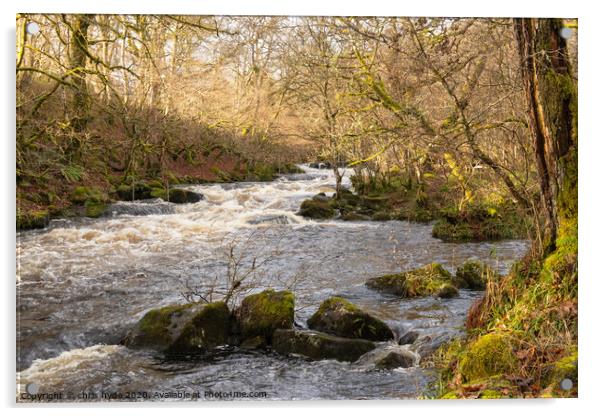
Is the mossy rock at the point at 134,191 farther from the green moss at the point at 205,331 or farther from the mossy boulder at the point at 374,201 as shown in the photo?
the mossy boulder at the point at 374,201

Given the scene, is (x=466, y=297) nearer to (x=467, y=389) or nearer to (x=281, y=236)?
(x=467, y=389)

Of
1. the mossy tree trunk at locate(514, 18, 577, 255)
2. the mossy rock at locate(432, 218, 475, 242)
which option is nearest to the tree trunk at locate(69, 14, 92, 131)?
the mossy tree trunk at locate(514, 18, 577, 255)

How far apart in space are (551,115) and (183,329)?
325 centimetres

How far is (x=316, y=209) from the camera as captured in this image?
6.61 meters

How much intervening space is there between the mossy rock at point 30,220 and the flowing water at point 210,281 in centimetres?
8

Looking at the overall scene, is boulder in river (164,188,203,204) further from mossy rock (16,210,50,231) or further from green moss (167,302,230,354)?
green moss (167,302,230,354)

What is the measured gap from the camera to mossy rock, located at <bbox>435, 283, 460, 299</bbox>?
472 centimetres

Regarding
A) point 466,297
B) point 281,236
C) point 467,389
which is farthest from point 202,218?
point 467,389

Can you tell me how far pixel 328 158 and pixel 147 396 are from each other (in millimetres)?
3144

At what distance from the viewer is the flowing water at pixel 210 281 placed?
3689mm

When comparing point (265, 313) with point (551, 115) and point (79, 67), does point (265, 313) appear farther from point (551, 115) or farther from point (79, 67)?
point (551, 115)

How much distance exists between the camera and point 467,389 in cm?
342

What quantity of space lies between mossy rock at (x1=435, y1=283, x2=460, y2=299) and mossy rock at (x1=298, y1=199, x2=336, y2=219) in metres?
1.89

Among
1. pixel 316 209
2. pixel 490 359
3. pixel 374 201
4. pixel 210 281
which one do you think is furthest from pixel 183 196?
pixel 490 359
